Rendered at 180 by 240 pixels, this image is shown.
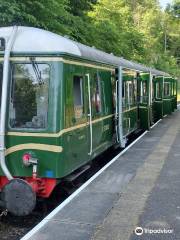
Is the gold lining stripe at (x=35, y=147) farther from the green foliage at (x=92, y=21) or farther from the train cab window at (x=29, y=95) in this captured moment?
the green foliage at (x=92, y=21)

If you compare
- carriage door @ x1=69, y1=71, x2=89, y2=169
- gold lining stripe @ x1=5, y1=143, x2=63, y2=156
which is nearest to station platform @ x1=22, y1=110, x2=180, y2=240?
carriage door @ x1=69, y1=71, x2=89, y2=169

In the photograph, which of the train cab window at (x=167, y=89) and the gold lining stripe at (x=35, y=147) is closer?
the gold lining stripe at (x=35, y=147)

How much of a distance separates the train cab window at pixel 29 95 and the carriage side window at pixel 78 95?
92 centimetres

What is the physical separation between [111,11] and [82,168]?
25017 mm

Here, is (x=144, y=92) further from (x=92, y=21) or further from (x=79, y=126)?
(x=79, y=126)

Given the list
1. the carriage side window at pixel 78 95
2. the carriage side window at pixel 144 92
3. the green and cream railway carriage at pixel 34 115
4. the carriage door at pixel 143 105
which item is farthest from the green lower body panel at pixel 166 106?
the green and cream railway carriage at pixel 34 115

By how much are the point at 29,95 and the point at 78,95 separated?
1.34m

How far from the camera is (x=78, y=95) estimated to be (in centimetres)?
945

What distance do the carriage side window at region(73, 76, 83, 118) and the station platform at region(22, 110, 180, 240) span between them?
4.33 feet

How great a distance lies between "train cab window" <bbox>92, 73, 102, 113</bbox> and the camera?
10.8 metres

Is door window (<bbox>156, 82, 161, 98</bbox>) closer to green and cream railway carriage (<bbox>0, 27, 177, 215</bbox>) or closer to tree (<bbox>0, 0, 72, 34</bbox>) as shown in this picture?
tree (<bbox>0, 0, 72, 34</bbox>)

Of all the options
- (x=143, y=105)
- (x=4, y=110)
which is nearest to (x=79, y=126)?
(x=4, y=110)

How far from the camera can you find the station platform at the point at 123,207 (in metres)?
6.54

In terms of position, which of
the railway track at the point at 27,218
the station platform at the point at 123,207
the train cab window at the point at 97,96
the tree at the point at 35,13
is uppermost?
the tree at the point at 35,13
